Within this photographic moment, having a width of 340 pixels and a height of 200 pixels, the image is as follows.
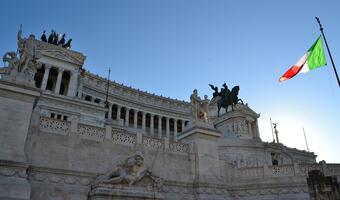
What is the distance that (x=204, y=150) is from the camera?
18.2m

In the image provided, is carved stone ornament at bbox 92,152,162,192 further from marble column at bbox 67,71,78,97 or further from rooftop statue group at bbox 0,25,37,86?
marble column at bbox 67,71,78,97

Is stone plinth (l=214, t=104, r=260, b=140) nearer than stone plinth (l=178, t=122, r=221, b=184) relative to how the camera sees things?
No

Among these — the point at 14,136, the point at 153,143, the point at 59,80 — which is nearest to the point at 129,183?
the point at 153,143

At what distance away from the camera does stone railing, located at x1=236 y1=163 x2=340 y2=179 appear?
18.3 m

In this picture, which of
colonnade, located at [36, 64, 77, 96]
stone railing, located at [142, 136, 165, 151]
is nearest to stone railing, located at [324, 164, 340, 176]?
stone railing, located at [142, 136, 165, 151]

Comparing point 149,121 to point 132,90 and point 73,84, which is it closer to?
point 132,90

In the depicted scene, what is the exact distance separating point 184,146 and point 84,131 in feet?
21.2

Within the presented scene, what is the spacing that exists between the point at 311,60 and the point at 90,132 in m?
14.5

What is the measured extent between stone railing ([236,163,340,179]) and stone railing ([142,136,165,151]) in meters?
5.80

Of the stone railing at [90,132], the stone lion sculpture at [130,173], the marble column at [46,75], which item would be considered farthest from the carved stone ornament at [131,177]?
the marble column at [46,75]

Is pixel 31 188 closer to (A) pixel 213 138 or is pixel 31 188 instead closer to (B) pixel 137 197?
(B) pixel 137 197

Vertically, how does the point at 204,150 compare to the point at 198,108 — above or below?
below

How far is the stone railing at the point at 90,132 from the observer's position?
1449 centimetres

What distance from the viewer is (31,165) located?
40.2 feet
